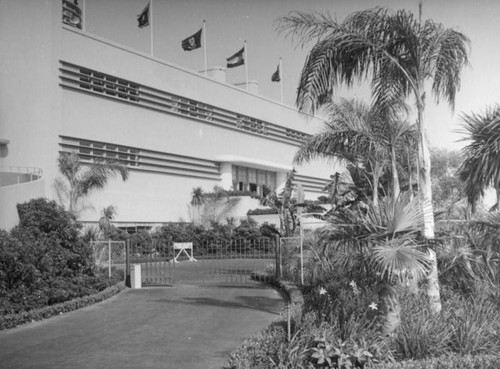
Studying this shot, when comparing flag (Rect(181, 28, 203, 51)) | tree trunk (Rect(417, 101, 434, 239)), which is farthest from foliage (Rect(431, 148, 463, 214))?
tree trunk (Rect(417, 101, 434, 239))

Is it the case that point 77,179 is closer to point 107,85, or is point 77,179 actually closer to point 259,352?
point 107,85

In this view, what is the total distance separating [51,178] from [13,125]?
3.01m

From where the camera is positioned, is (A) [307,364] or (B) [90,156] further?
(B) [90,156]

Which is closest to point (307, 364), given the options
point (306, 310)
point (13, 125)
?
point (306, 310)

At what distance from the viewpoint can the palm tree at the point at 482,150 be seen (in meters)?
11.9

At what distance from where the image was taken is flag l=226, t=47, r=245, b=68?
39438 millimetres

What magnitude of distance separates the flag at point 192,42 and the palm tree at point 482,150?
25.6 metres

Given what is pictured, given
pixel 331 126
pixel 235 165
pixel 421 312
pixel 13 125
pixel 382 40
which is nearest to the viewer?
Answer: pixel 421 312

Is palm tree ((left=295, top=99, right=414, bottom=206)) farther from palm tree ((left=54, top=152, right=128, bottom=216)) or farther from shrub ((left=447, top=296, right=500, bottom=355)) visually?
palm tree ((left=54, top=152, right=128, bottom=216))

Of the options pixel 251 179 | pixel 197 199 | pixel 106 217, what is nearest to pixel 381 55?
pixel 106 217

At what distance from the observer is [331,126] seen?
15.5 meters

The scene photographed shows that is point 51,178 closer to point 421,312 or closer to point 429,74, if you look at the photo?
point 429,74

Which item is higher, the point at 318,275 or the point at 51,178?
the point at 51,178

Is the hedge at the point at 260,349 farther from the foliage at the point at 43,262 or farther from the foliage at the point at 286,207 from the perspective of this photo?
the foliage at the point at 286,207
